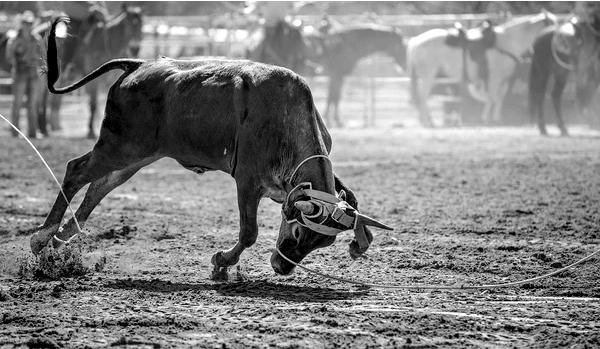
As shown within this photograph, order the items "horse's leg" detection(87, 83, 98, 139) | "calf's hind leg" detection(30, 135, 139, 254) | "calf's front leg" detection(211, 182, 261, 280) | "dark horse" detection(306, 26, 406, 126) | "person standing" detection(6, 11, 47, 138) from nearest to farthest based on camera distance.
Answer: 1. "calf's front leg" detection(211, 182, 261, 280)
2. "calf's hind leg" detection(30, 135, 139, 254)
3. "horse's leg" detection(87, 83, 98, 139)
4. "person standing" detection(6, 11, 47, 138)
5. "dark horse" detection(306, 26, 406, 126)

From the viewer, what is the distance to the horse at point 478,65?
22.3 meters

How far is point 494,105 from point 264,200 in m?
13.7

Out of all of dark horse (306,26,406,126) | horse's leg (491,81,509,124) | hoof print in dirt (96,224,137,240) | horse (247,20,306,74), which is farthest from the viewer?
dark horse (306,26,406,126)

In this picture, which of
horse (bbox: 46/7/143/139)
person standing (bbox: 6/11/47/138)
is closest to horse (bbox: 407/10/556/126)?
horse (bbox: 46/7/143/139)

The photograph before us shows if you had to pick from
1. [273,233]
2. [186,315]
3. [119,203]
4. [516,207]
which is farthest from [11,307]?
[516,207]

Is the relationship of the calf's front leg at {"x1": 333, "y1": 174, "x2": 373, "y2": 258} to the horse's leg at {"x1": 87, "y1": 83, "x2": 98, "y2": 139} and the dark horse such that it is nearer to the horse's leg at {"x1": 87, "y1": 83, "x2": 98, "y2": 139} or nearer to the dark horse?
the horse's leg at {"x1": 87, "y1": 83, "x2": 98, "y2": 139}

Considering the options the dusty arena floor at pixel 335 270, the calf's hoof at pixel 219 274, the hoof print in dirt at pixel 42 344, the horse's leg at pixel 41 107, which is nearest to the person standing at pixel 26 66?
the horse's leg at pixel 41 107

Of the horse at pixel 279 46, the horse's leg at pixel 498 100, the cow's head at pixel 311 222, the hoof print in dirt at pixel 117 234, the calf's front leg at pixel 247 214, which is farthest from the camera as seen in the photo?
the horse's leg at pixel 498 100

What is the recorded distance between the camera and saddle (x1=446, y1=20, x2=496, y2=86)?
22.0 metres

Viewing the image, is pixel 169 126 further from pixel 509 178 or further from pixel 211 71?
pixel 509 178

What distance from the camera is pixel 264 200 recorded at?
413 inches

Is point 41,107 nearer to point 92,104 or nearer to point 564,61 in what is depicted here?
point 92,104

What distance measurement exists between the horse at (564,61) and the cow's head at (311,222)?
538 inches

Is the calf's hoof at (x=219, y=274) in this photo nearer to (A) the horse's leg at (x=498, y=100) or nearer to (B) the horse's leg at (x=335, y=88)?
(B) the horse's leg at (x=335, y=88)
